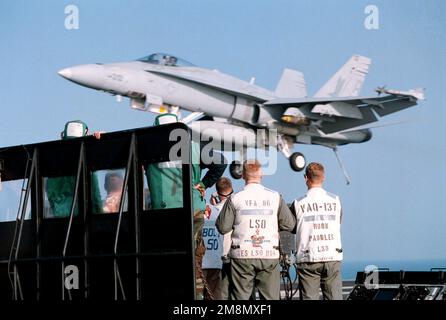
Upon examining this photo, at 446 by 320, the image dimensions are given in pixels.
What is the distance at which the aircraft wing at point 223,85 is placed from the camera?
27.5 meters

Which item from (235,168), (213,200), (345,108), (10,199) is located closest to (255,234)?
(10,199)

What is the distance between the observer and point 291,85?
34.8 m

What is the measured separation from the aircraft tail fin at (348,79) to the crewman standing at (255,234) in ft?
95.7

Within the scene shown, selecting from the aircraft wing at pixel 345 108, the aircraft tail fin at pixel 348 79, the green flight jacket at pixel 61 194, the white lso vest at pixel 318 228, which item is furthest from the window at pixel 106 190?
the aircraft tail fin at pixel 348 79

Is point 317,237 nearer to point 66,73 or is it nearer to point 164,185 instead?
point 164,185

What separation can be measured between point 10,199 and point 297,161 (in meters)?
24.9

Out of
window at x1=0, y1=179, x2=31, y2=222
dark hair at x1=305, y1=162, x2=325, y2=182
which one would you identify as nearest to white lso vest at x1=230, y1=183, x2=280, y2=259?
→ dark hair at x1=305, y1=162, x2=325, y2=182

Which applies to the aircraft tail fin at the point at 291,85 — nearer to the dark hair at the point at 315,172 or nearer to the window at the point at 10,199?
the dark hair at the point at 315,172

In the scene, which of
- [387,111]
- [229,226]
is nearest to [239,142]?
[387,111]

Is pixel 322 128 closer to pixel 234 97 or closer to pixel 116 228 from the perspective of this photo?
pixel 234 97

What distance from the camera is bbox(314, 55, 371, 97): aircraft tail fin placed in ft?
114

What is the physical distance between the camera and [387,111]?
98.9ft

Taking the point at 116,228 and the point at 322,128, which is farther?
the point at 322,128
